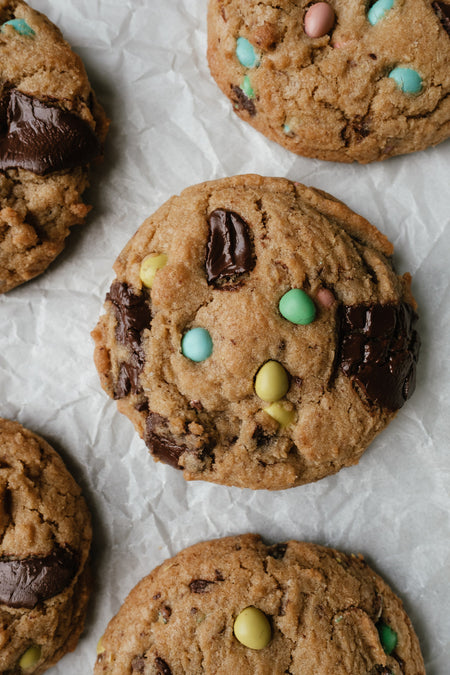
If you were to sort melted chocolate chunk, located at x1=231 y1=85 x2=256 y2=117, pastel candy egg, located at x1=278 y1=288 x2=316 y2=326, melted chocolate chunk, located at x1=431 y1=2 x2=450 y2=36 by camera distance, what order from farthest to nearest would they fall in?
melted chocolate chunk, located at x1=231 y1=85 x2=256 y2=117 → melted chocolate chunk, located at x1=431 y1=2 x2=450 y2=36 → pastel candy egg, located at x1=278 y1=288 x2=316 y2=326

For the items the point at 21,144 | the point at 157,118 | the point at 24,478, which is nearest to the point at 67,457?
the point at 24,478

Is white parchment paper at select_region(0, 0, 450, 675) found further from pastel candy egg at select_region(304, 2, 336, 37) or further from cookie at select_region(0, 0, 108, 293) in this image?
pastel candy egg at select_region(304, 2, 336, 37)

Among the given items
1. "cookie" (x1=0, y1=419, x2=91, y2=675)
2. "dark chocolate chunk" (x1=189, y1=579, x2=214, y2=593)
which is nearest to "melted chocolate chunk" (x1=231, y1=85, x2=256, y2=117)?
"cookie" (x1=0, y1=419, x2=91, y2=675)

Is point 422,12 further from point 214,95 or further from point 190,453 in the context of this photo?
point 190,453

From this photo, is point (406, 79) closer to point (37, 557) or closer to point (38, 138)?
point (38, 138)

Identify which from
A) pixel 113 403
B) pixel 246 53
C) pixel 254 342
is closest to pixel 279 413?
pixel 254 342

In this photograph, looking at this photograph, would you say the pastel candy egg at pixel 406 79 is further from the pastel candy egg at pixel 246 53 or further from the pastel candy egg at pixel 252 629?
the pastel candy egg at pixel 252 629
